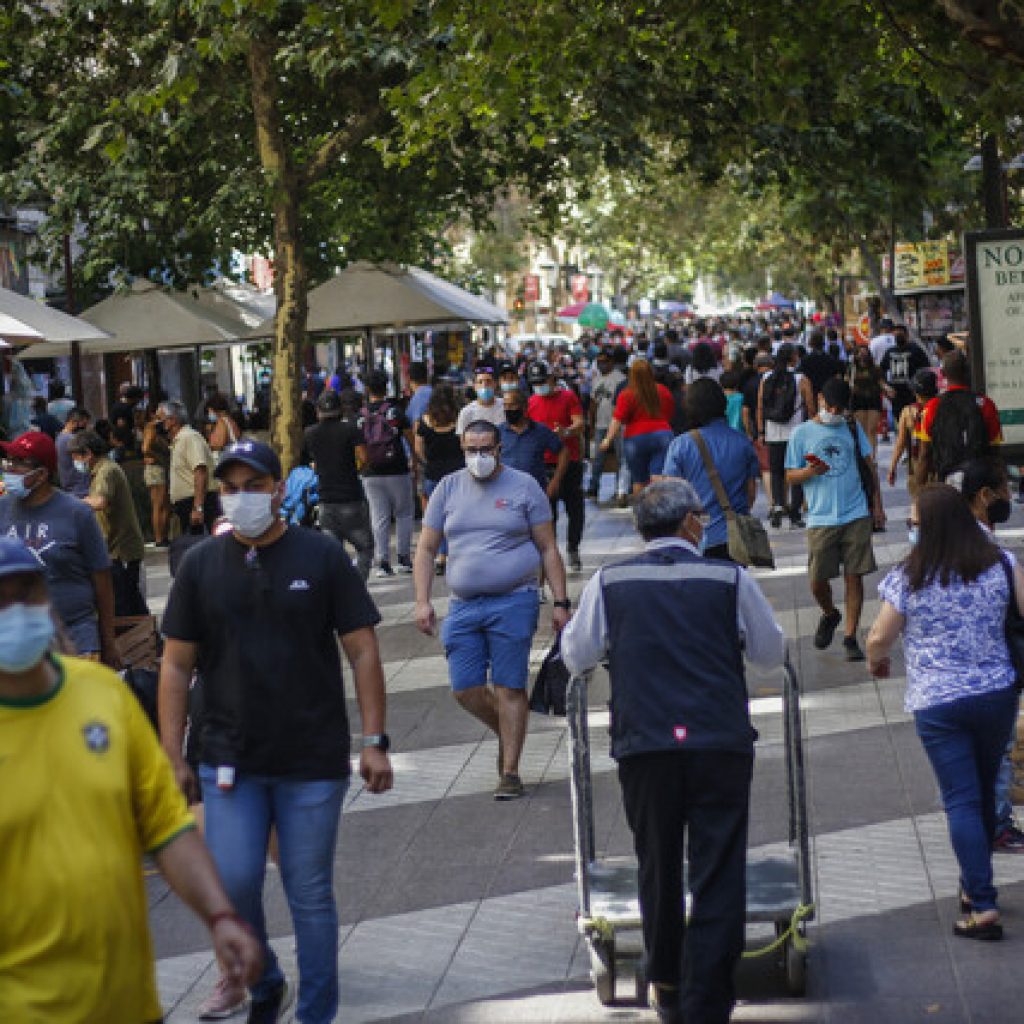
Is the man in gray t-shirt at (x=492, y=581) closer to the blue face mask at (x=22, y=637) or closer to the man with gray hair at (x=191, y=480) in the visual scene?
the blue face mask at (x=22, y=637)

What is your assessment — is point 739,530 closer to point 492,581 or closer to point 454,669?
point 492,581

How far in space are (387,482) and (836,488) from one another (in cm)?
591

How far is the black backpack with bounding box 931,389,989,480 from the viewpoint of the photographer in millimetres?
12555

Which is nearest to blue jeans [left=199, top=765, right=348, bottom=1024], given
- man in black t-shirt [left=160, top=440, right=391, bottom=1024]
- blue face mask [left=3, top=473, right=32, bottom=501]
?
man in black t-shirt [left=160, top=440, right=391, bottom=1024]

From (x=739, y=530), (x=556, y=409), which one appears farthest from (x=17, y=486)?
(x=556, y=409)

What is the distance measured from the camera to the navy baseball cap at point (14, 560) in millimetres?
4133

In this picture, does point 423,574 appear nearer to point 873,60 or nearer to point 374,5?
point 374,5

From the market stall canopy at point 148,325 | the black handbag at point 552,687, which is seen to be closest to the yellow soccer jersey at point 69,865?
the black handbag at point 552,687

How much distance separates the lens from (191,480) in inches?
717

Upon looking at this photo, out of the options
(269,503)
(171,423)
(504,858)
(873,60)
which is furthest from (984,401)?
(171,423)

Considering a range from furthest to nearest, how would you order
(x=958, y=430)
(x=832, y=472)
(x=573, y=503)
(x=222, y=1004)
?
(x=573, y=503) → (x=958, y=430) → (x=832, y=472) → (x=222, y=1004)

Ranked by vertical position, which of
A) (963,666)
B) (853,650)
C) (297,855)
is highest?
(963,666)

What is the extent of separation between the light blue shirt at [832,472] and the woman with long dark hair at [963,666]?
17.5 feet

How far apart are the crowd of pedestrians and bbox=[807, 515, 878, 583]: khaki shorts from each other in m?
0.02
